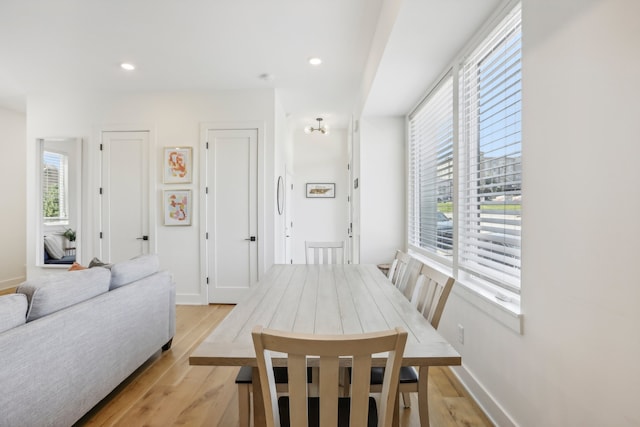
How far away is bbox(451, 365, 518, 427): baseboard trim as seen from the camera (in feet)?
5.48

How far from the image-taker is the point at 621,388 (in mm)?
1017

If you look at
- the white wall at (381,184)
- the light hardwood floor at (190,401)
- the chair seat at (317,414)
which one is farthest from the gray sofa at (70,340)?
the white wall at (381,184)

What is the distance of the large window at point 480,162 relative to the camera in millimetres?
1716

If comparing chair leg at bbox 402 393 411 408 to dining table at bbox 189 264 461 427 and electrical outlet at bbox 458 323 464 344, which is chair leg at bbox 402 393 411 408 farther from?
electrical outlet at bbox 458 323 464 344

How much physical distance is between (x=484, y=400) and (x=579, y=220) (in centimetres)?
128

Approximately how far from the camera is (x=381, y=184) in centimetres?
386

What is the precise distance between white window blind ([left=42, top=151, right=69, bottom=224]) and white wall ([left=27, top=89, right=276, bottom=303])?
310 mm

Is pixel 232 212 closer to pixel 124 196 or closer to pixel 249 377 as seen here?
pixel 124 196

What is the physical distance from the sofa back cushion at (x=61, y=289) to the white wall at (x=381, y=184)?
2667 mm

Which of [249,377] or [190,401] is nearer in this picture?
[249,377]

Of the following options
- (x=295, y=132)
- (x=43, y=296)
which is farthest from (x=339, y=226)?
(x=43, y=296)

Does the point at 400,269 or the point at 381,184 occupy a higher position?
the point at 381,184

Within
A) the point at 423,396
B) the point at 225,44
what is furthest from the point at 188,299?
the point at 423,396

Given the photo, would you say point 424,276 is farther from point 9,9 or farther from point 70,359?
point 9,9
